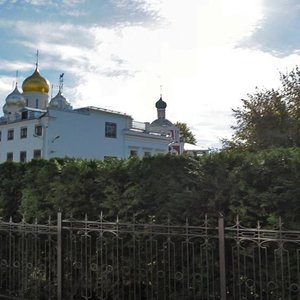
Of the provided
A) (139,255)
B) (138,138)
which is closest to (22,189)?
(139,255)

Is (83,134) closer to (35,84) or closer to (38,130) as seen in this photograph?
(38,130)

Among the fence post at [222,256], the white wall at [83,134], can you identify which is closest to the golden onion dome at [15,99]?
the white wall at [83,134]

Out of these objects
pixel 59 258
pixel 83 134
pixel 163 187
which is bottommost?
pixel 59 258

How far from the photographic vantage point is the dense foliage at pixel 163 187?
4551 millimetres

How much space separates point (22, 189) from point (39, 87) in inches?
1894

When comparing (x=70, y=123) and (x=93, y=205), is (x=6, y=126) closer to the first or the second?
(x=70, y=123)

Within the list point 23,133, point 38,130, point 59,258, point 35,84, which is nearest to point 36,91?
point 35,84

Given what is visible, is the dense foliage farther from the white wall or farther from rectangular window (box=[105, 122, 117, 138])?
rectangular window (box=[105, 122, 117, 138])

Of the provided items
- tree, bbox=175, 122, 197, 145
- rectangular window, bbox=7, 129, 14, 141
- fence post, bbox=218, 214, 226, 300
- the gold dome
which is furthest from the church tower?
fence post, bbox=218, 214, 226, 300

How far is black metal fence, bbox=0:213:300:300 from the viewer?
4402 millimetres

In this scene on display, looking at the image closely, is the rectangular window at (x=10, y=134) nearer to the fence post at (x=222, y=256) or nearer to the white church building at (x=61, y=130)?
the white church building at (x=61, y=130)

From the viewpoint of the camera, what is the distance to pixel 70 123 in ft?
141

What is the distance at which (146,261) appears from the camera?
537 centimetres

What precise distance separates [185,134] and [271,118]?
5303cm
